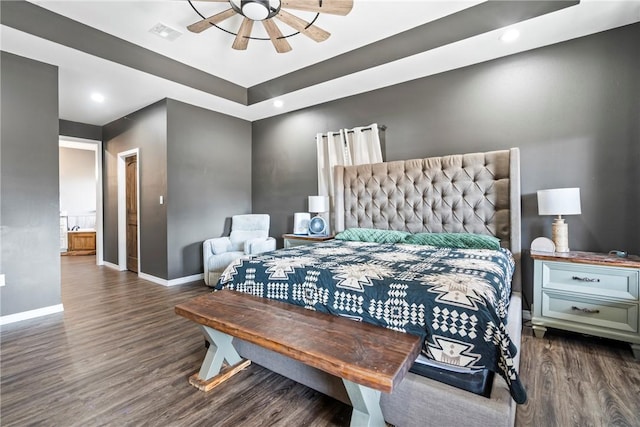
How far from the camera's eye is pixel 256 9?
225 centimetres

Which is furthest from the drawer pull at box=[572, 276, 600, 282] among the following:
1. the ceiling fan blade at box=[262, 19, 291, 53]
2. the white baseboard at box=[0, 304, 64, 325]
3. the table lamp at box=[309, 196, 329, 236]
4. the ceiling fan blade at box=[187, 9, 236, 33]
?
the white baseboard at box=[0, 304, 64, 325]

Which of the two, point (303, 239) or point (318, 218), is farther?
point (318, 218)

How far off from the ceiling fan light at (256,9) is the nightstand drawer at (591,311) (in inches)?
132

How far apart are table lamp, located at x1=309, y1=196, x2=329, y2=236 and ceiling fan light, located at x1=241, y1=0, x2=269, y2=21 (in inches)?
88.3

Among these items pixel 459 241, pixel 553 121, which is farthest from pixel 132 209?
pixel 553 121

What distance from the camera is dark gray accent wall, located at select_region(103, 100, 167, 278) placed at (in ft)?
14.0

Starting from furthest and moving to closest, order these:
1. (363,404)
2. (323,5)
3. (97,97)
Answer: (97,97) → (323,5) → (363,404)

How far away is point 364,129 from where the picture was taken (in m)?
3.91

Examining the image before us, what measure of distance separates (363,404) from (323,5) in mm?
2656

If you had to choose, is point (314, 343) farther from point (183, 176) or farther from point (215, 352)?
point (183, 176)

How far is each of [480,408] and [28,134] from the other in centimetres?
454

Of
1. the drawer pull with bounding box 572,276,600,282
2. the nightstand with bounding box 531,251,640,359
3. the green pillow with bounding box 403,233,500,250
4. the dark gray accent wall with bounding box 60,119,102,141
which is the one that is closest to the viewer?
the nightstand with bounding box 531,251,640,359

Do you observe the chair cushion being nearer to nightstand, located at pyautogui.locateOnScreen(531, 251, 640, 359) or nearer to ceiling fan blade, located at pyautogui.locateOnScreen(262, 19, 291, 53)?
ceiling fan blade, located at pyautogui.locateOnScreen(262, 19, 291, 53)

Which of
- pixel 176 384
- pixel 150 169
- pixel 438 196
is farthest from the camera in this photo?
pixel 150 169
